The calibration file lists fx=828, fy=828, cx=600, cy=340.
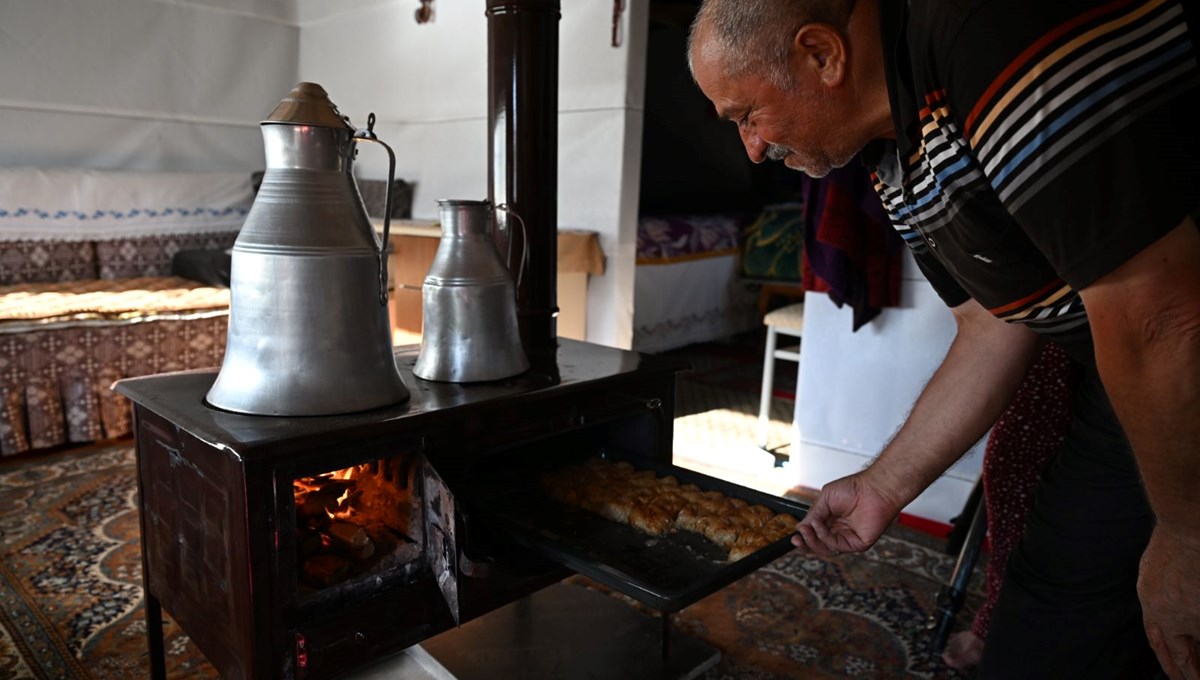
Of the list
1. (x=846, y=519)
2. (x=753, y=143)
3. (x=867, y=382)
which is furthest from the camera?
(x=867, y=382)

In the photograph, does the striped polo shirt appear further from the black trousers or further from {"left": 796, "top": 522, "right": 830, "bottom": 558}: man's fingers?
the black trousers

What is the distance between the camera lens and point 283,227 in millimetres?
1213

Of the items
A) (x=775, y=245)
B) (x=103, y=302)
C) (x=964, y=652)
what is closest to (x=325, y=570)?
(x=964, y=652)

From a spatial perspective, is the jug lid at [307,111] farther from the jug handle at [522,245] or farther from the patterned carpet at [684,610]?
the patterned carpet at [684,610]

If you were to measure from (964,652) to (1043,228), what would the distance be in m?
1.56

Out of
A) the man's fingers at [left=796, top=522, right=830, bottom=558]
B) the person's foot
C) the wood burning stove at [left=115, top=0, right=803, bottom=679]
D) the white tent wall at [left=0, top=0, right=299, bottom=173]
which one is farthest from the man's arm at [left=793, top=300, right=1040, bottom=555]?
the white tent wall at [left=0, top=0, right=299, bottom=173]

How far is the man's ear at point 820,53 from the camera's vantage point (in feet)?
3.05

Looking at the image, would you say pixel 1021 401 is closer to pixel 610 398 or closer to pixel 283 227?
pixel 610 398

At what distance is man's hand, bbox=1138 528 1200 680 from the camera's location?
80 centimetres

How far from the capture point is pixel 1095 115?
0.69 meters

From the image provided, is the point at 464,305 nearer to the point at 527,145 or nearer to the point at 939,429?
the point at 527,145

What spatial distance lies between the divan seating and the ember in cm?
256

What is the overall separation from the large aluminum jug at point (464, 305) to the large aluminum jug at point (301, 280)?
0.21m

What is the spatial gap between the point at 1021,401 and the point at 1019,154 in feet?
4.53
